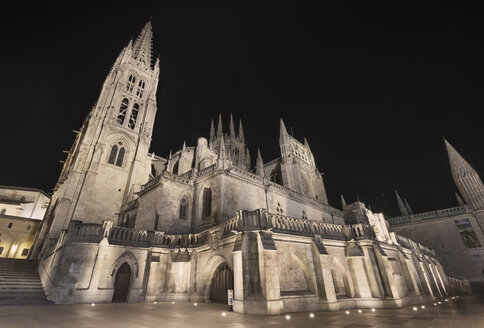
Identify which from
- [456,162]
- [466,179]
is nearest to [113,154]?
[466,179]

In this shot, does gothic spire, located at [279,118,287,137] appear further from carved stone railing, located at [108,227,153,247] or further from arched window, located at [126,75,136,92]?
carved stone railing, located at [108,227,153,247]

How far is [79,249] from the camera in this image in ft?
40.8

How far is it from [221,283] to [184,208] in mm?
8872

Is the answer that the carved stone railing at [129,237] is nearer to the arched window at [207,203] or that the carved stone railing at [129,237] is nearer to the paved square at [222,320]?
the arched window at [207,203]

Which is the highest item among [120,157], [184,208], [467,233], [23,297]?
[120,157]

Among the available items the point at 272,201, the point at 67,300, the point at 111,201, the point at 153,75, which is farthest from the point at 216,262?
the point at 153,75

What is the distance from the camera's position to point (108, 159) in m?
27.2

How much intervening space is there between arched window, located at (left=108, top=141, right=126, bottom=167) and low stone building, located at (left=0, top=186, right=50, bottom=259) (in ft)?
52.3

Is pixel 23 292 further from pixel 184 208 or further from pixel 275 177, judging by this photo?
pixel 275 177

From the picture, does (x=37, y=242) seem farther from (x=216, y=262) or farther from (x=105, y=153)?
(x=216, y=262)

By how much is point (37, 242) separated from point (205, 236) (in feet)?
71.9

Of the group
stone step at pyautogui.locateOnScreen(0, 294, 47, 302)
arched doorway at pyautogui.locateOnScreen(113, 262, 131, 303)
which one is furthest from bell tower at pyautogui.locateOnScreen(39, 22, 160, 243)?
arched doorway at pyautogui.locateOnScreen(113, 262, 131, 303)

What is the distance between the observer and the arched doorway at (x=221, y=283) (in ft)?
38.1

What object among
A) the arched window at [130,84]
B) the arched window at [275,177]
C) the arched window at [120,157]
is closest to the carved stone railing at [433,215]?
the arched window at [275,177]
